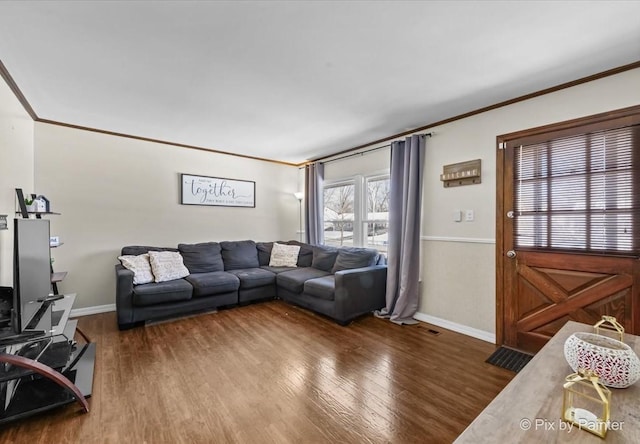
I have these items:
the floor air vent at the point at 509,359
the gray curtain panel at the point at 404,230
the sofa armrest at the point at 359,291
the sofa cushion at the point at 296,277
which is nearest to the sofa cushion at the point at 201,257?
the sofa cushion at the point at 296,277

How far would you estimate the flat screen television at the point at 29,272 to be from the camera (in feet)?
5.70

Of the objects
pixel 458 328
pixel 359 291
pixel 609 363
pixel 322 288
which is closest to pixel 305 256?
pixel 322 288

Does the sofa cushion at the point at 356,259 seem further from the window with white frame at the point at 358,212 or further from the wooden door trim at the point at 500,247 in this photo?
the wooden door trim at the point at 500,247

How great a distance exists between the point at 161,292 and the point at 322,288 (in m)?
1.86

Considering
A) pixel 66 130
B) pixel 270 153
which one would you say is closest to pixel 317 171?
pixel 270 153

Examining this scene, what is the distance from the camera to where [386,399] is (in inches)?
76.0

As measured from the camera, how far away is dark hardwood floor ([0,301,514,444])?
163cm

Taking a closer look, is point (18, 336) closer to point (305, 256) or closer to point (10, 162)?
point (10, 162)

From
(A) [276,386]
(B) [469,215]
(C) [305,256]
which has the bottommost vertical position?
(A) [276,386]

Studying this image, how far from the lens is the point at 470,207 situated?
3016mm

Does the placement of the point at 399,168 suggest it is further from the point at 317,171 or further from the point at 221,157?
the point at 221,157

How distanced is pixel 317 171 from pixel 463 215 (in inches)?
104

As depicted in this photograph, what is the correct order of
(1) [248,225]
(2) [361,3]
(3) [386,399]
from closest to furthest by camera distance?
1. (2) [361,3]
2. (3) [386,399]
3. (1) [248,225]

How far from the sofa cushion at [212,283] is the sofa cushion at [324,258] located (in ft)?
3.95
